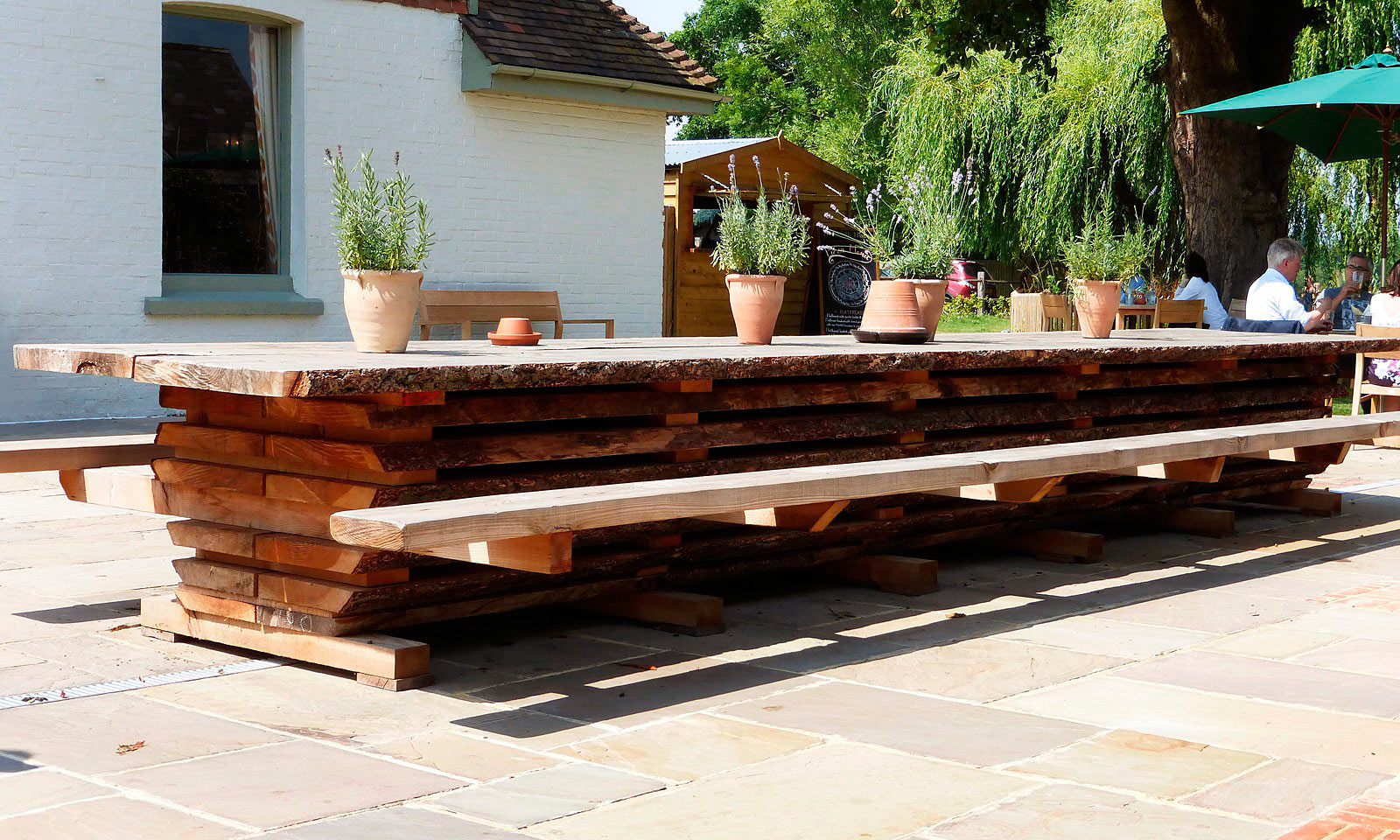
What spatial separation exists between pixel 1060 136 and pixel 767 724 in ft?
59.8

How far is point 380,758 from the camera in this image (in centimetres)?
345

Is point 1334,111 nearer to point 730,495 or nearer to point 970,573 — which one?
point 970,573

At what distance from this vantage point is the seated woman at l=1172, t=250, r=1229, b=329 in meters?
11.9

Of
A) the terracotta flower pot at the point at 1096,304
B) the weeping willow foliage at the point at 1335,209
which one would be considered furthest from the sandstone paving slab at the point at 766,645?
the weeping willow foliage at the point at 1335,209

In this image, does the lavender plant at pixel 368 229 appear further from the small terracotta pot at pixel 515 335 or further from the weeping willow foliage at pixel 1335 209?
the weeping willow foliage at pixel 1335 209

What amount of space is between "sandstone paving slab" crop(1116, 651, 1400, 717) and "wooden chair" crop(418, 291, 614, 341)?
7523mm

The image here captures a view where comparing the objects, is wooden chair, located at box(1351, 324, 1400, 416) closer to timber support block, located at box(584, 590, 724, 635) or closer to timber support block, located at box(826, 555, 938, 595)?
timber support block, located at box(826, 555, 938, 595)

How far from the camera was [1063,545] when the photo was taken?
639cm

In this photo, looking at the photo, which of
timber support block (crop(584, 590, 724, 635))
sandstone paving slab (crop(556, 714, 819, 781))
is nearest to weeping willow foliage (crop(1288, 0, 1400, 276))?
timber support block (crop(584, 590, 724, 635))

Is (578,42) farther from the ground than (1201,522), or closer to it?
farther from the ground

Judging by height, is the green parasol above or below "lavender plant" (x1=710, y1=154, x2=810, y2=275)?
above

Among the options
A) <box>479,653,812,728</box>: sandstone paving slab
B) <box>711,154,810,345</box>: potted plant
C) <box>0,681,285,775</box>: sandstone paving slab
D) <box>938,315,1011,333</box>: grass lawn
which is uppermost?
<box>711,154,810,345</box>: potted plant

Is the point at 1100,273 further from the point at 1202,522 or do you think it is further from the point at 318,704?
the point at 318,704

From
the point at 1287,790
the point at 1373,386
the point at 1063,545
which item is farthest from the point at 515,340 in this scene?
the point at 1373,386
